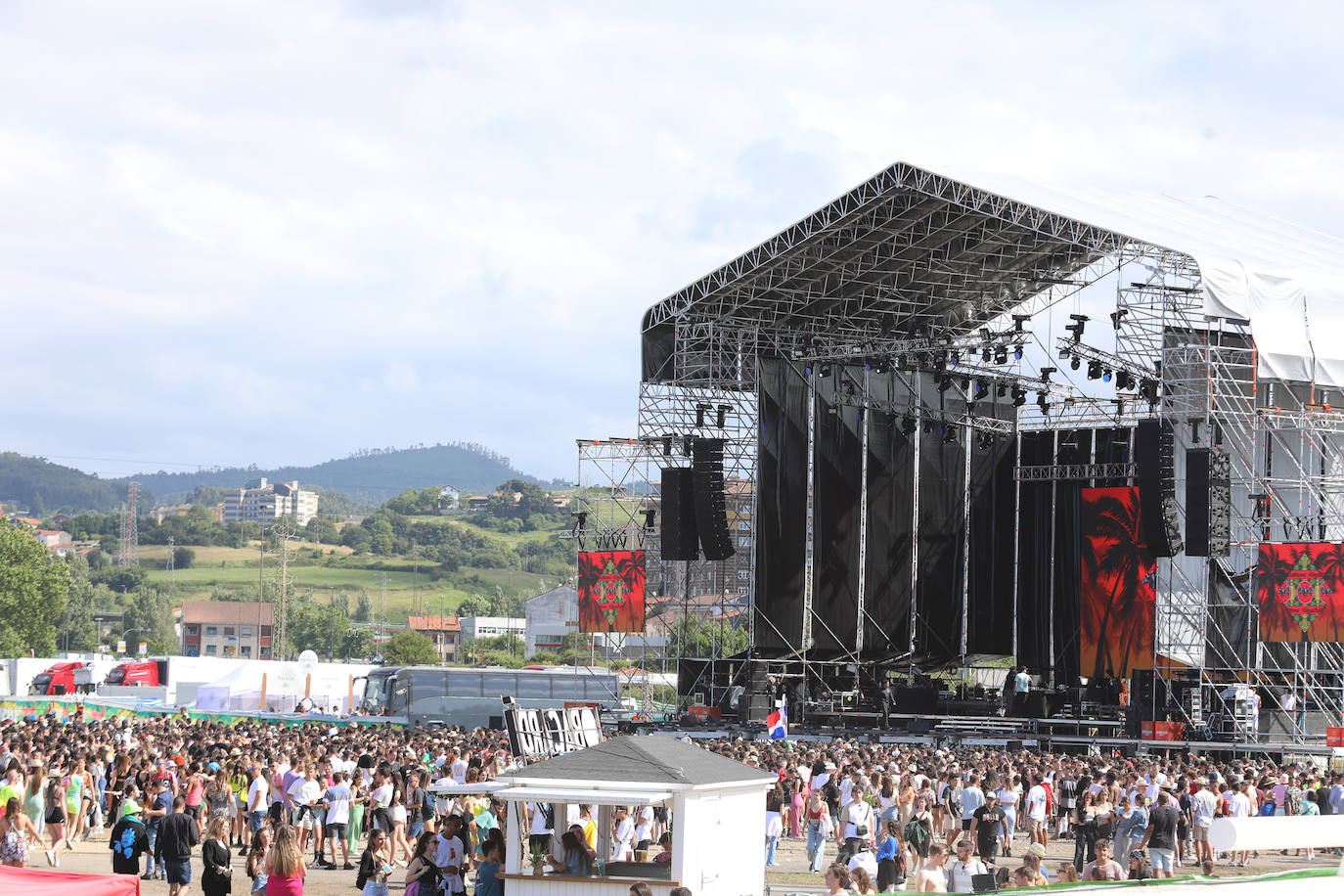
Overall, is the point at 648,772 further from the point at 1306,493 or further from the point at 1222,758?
the point at 1306,493

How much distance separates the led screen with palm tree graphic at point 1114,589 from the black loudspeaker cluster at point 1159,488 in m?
4.22

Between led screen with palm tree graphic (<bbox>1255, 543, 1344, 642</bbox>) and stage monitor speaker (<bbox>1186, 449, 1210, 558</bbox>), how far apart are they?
124cm

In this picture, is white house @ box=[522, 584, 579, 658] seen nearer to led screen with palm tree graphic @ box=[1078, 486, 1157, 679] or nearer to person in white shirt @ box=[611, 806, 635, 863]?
led screen with palm tree graphic @ box=[1078, 486, 1157, 679]

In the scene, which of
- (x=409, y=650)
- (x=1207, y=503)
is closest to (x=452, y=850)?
(x=1207, y=503)

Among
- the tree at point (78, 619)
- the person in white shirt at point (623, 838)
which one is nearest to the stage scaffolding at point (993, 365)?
the person in white shirt at point (623, 838)

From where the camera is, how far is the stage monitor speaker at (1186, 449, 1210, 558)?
96.0ft

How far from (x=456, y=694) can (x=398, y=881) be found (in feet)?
84.6

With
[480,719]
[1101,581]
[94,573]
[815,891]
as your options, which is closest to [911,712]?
[1101,581]

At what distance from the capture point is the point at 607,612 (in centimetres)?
3984

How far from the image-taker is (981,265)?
3600 cm

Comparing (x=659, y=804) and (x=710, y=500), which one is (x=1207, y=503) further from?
(x=659, y=804)

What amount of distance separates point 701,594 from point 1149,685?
37.7 feet

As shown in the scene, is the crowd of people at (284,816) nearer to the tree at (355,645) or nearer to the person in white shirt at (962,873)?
the person in white shirt at (962,873)

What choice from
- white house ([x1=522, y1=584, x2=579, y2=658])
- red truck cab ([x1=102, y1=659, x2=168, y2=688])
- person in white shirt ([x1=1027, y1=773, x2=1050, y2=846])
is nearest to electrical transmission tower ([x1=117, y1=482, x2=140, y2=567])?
white house ([x1=522, y1=584, x2=579, y2=658])
